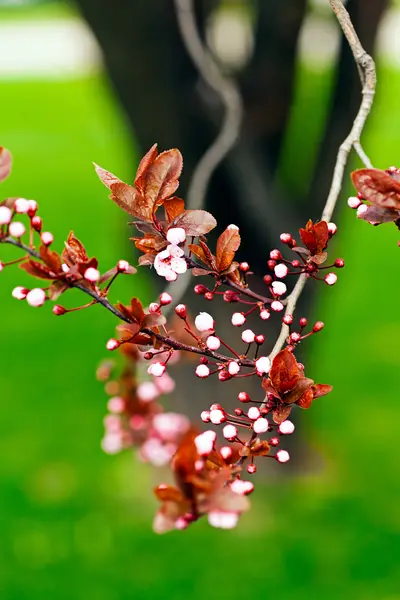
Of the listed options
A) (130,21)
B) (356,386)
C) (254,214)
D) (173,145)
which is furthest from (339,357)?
(130,21)

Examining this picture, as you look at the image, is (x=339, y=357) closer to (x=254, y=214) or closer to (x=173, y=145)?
(x=254, y=214)

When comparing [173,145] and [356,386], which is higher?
[173,145]

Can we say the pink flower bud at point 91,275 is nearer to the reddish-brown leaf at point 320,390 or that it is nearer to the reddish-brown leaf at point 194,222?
the reddish-brown leaf at point 194,222

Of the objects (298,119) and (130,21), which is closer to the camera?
(130,21)

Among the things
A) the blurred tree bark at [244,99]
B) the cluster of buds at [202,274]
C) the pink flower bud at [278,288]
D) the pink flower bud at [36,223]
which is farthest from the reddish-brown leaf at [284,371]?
the blurred tree bark at [244,99]

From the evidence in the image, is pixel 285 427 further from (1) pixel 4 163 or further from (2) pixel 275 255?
(1) pixel 4 163

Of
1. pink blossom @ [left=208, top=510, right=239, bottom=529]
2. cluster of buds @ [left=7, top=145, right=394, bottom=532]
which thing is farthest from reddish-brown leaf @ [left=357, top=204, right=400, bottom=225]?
pink blossom @ [left=208, top=510, right=239, bottom=529]

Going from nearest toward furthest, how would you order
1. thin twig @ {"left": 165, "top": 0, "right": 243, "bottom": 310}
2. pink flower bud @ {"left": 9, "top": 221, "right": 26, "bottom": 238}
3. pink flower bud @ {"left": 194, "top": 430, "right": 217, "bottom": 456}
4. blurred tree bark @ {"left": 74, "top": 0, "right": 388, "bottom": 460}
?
pink flower bud @ {"left": 9, "top": 221, "right": 26, "bottom": 238}, pink flower bud @ {"left": 194, "top": 430, "right": 217, "bottom": 456}, thin twig @ {"left": 165, "top": 0, "right": 243, "bottom": 310}, blurred tree bark @ {"left": 74, "top": 0, "right": 388, "bottom": 460}

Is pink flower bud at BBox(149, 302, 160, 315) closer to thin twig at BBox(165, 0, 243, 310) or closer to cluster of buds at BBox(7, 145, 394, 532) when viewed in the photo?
cluster of buds at BBox(7, 145, 394, 532)
